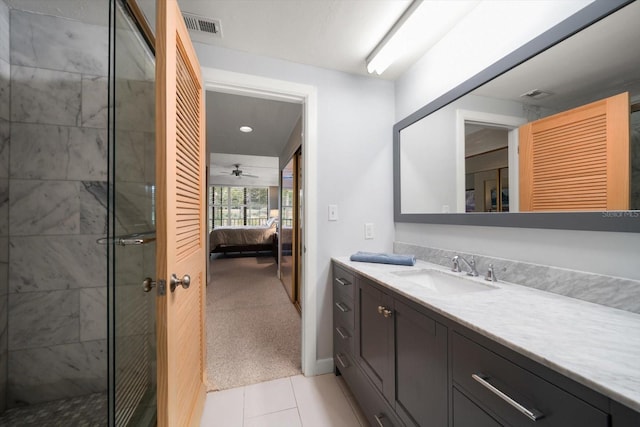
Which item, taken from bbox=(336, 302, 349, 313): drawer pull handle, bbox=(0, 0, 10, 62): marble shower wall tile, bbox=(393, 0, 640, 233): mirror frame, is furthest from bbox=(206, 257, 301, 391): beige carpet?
bbox=(0, 0, 10, 62): marble shower wall tile

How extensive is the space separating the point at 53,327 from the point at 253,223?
752 centimetres

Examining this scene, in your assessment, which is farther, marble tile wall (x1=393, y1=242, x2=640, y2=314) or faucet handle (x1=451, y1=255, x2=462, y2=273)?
faucet handle (x1=451, y1=255, x2=462, y2=273)

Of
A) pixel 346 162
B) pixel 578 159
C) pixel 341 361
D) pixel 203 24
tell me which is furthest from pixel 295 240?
pixel 578 159

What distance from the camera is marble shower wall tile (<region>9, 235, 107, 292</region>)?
4.52 feet

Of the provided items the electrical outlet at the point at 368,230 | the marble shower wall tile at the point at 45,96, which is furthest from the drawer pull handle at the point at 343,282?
the marble shower wall tile at the point at 45,96

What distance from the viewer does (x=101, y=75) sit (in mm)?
1484

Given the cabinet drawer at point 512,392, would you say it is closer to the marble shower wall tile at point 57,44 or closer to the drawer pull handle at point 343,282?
the drawer pull handle at point 343,282

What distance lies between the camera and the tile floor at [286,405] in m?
1.39

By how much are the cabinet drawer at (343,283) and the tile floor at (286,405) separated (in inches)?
23.9

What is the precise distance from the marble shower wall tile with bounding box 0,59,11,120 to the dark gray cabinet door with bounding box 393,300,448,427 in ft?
7.64

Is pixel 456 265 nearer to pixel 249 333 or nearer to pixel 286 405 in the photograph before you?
pixel 286 405

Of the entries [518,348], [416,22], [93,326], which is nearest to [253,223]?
[93,326]

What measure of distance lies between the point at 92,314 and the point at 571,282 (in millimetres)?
2428

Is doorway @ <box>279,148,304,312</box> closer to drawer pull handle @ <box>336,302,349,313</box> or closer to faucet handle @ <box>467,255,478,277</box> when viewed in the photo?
drawer pull handle @ <box>336,302,349,313</box>
